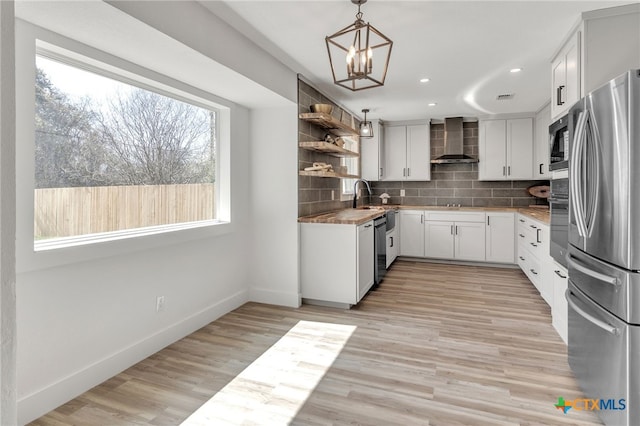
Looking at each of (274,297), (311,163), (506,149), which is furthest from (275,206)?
(506,149)

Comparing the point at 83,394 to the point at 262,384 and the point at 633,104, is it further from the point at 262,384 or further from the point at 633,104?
the point at 633,104

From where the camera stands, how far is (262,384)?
7.28 feet

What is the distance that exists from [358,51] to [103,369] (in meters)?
2.47

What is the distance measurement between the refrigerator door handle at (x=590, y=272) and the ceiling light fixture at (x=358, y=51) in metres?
1.49

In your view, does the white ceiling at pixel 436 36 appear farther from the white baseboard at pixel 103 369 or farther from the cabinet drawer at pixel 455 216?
the white baseboard at pixel 103 369

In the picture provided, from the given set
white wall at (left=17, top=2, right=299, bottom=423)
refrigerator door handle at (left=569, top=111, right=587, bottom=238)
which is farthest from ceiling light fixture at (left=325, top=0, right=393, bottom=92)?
refrigerator door handle at (left=569, top=111, right=587, bottom=238)

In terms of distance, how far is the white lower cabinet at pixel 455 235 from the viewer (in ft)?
18.2

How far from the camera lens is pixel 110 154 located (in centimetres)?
241

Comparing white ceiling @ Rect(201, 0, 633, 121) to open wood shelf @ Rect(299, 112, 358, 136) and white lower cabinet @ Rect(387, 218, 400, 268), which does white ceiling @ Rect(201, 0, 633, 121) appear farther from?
white lower cabinet @ Rect(387, 218, 400, 268)

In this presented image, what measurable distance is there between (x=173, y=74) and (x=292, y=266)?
2092mm

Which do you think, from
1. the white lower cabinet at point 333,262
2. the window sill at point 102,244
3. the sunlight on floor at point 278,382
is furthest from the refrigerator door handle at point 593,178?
the window sill at point 102,244

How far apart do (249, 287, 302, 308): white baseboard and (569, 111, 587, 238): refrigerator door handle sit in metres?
2.54

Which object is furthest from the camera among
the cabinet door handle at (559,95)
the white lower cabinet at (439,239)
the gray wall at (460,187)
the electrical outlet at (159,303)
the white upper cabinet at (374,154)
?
the white upper cabinet at (374,154)

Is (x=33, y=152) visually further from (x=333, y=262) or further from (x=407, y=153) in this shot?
(x=407, y=153)
